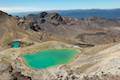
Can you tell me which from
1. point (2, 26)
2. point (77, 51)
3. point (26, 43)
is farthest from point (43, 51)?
point (2, 26)

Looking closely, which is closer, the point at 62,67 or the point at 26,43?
the point at 62,67

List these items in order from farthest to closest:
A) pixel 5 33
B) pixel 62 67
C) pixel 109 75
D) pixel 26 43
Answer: pixel 5 33 < pixel 26 43 < pixel 62 67 < pixel 109 75

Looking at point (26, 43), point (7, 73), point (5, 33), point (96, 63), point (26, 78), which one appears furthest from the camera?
point (5, 33)

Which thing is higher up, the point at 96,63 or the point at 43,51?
the point at 96,63

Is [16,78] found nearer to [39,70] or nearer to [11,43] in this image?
[39,70]

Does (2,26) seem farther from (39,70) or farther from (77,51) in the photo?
(39,70)

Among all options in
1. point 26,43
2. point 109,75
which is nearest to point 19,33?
point 26,43
